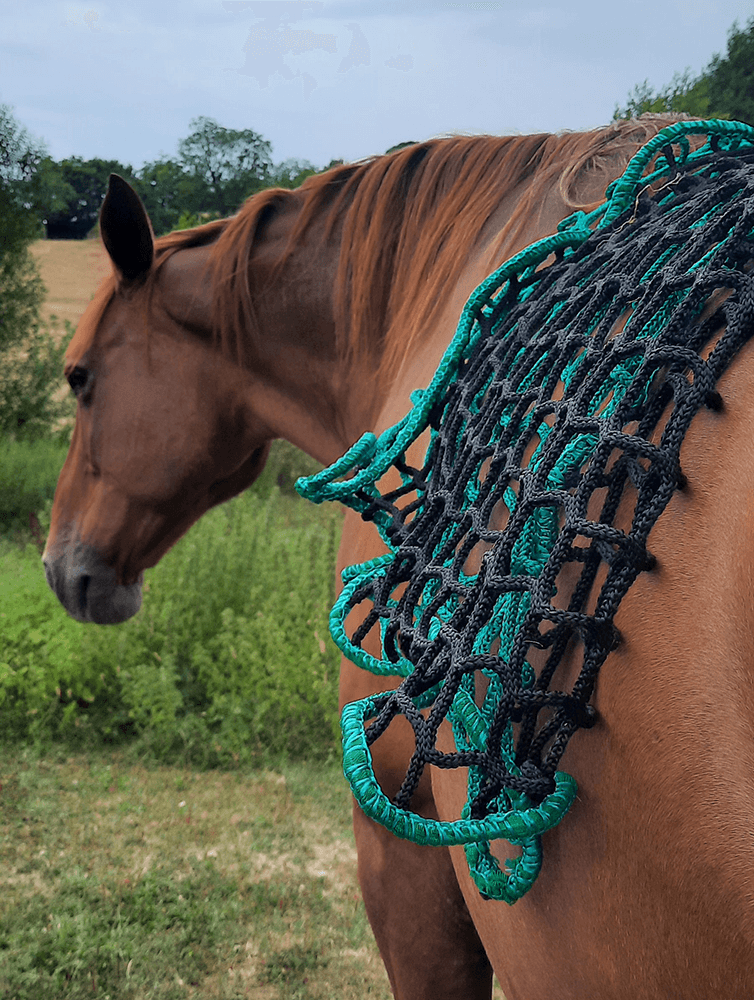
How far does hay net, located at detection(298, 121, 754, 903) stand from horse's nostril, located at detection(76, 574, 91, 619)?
3.94ft

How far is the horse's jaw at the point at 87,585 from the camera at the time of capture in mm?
1785

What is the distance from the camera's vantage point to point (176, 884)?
2.57 metres

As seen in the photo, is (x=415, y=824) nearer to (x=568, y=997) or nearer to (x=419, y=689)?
(x=419, y=689)

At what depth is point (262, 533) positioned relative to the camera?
434 cm

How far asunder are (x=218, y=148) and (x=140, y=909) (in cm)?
300

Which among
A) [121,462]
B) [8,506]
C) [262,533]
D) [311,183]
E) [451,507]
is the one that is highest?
[311,183]

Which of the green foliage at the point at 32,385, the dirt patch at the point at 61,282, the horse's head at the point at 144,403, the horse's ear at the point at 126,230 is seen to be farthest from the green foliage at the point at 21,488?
the horse's ear at the point at 126,230

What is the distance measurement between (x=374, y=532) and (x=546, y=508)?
559mm

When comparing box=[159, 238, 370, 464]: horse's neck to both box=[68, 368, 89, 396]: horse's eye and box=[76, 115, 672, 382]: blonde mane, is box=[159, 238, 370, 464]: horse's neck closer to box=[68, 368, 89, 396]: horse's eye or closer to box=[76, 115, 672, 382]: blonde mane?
box=[76, 115, 672, 382]: blonde mane

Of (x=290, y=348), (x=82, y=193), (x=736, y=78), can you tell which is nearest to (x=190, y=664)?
(x=82, y=193)

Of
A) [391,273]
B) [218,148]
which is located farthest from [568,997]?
[218,148]

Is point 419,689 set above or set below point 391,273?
below

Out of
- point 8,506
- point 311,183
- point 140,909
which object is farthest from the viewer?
point 8,506

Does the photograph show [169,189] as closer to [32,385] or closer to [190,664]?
[190,664]
